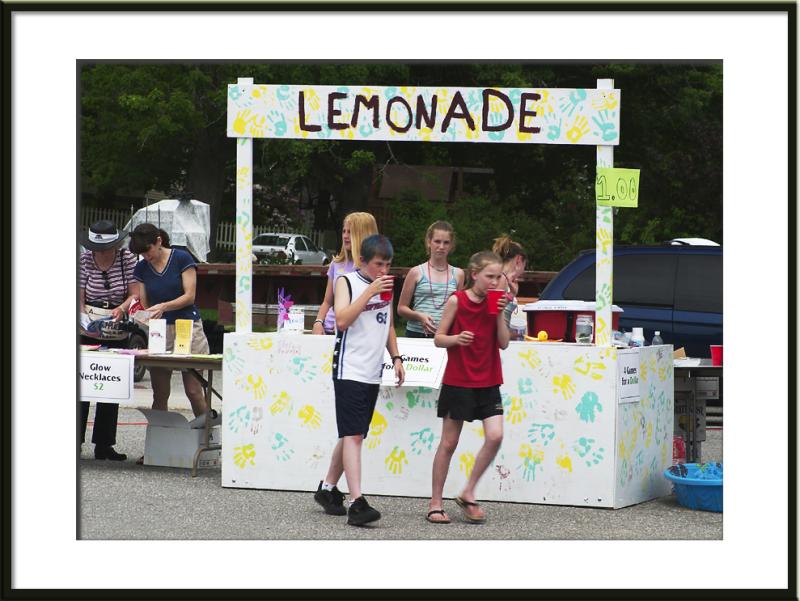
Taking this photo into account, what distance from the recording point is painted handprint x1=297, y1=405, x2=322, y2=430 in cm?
881

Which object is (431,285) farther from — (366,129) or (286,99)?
(286,99)

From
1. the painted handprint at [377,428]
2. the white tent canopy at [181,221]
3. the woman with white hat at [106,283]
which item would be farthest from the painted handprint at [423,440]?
the white tent canopy at [181,221]

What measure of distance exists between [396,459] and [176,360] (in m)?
1.84

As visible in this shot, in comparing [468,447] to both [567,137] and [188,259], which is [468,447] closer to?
[567,137]

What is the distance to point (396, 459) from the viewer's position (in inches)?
344

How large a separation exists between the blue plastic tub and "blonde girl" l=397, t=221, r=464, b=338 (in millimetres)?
1844

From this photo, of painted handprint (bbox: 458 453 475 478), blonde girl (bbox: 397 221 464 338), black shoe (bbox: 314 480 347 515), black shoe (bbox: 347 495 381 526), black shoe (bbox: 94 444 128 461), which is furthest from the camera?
black shoe (bbox: 94 444 128 461)

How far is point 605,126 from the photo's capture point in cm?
829

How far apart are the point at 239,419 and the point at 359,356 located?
170 centimetres

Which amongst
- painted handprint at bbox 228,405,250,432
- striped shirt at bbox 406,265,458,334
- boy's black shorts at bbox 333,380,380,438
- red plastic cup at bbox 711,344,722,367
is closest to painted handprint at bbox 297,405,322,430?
painted handprint at bbox 228,405,250,432

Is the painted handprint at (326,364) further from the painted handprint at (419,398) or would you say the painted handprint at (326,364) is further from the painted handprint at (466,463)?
the painted handprint at (466,463)

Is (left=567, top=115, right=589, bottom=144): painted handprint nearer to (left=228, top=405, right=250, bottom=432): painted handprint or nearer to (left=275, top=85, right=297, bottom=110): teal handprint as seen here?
(left=275, top=85, right=297, bottom=110): teal handprint

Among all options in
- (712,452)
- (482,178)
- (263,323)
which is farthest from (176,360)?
(482,178)

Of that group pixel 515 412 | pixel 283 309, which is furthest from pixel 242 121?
pixel 515 412
